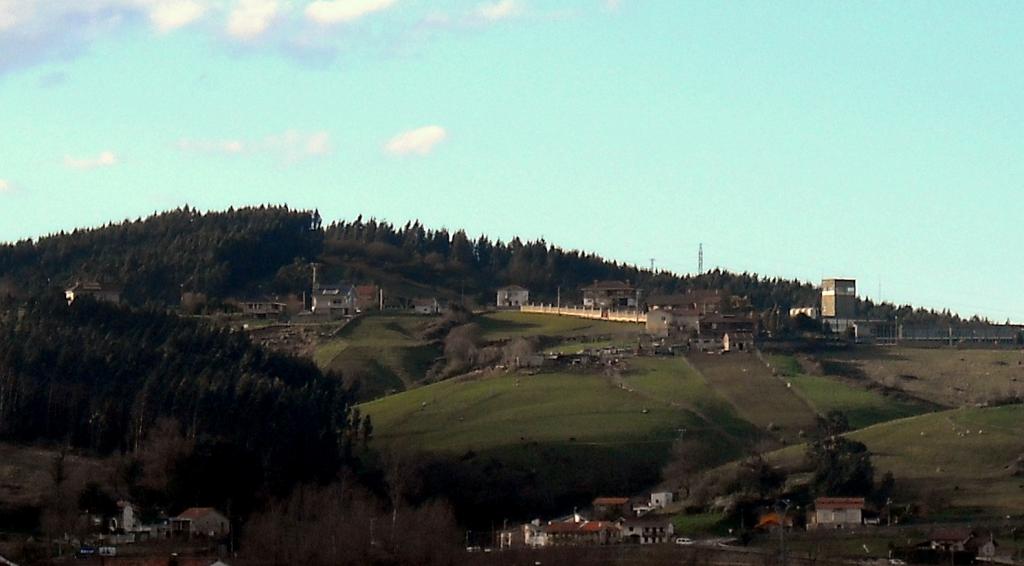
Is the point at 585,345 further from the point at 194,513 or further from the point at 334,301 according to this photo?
the point at 194,513

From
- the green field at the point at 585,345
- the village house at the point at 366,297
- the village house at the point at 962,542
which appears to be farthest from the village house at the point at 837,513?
the village house at the point at 366,297

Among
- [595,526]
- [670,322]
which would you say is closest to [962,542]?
[595,526]

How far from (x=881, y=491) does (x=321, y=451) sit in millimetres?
23773

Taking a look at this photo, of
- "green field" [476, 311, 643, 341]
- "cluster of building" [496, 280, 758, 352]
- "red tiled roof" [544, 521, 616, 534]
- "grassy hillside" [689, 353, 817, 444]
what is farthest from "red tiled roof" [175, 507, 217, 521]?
"green field" [476, 311, 643, 341]

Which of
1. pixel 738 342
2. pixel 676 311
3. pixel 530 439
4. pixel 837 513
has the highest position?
pixel 676 311

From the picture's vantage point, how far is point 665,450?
367 ft

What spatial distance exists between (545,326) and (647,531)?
65.2 meters

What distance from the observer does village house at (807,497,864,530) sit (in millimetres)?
93312

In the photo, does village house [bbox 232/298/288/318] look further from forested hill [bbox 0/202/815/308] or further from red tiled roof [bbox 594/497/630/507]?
red tiled roof [bbox 594/497/630/507]

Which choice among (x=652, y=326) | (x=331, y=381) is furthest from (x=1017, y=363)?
(x=331, y=381)

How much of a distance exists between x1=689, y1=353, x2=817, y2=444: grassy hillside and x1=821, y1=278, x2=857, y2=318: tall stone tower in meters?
35.0

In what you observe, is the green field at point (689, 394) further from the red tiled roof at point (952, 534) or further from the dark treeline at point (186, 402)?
the red tiled roof at point (952, 534)

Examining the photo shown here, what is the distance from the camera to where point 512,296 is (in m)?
183

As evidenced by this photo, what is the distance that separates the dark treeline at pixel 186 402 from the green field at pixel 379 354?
1774 centimetres
